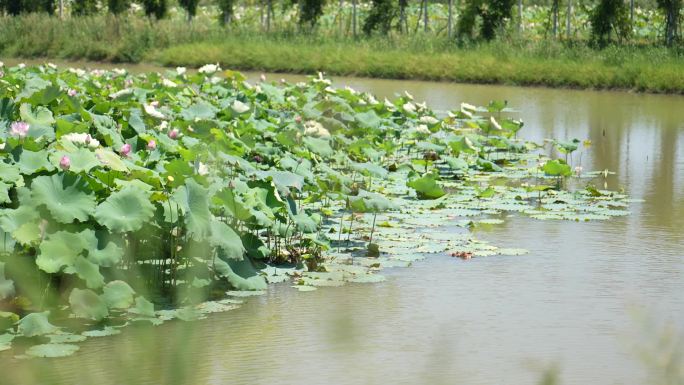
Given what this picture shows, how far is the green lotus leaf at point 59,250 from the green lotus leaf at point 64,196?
0.06m

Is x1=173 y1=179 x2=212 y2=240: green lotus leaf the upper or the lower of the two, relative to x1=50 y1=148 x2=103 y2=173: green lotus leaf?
lower

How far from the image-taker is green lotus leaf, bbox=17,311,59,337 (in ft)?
11.9

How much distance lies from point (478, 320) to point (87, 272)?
146 cm

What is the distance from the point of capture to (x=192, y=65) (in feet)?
69.6

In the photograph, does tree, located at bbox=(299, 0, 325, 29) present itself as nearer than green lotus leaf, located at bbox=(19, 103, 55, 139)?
No

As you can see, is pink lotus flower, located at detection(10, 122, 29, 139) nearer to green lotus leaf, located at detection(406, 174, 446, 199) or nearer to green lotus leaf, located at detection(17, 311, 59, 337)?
green lotus leaf, located at detection(17, 311, 59, 337)

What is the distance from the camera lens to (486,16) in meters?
21.1

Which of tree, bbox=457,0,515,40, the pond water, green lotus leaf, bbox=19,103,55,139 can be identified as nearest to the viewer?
the pond water

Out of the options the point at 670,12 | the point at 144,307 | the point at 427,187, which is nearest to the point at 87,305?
the point at 144,307

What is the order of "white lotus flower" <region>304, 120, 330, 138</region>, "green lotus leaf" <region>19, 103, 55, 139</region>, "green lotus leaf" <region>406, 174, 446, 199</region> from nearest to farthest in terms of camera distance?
"green lotus leaf" <region>19, 103, 55, 139</region> → "green lotus leaf" <region>406, 174, 446, 199</region> → "white lotus flower" <region>304, 120, 330, 138</region>

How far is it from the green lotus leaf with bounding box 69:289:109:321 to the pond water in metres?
0.10

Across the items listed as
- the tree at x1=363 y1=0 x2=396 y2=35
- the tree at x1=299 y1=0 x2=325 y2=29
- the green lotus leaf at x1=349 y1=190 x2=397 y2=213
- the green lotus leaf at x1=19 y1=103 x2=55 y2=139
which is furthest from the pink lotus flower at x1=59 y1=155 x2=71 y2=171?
the tree at x1=299 y1=0 x2=325 y2=29

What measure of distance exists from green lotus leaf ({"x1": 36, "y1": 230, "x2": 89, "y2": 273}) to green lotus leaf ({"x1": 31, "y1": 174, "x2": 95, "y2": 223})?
0.06 meters

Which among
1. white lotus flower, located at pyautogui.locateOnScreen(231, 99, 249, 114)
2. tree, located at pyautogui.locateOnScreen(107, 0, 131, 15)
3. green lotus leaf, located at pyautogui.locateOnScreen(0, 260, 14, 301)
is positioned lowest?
green lotus leaf, located at pyautogui.locateOnScreen(0, 260, 14, 301)
